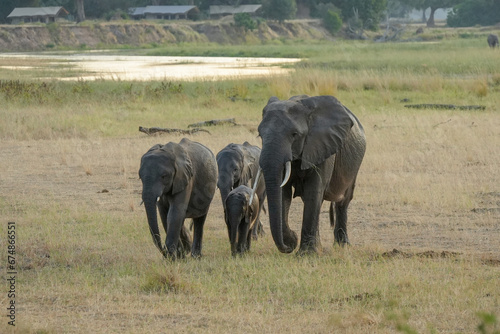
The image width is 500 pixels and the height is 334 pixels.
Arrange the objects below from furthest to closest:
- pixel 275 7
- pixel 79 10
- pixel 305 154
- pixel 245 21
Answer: pixel 275 7 < pixel 79 10 < pixel 245 21 < pixel 305 154

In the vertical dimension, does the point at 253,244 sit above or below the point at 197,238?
below

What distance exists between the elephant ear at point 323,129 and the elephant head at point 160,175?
46.7 inches

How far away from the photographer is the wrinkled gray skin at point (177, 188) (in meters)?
7.74

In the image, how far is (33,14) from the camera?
84.6 m

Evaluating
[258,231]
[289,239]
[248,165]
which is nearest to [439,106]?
[258,231]

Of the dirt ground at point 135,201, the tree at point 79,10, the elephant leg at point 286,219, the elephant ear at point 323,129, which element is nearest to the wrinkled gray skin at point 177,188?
the elephant leg at point 286,219

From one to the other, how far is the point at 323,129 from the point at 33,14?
81.3m

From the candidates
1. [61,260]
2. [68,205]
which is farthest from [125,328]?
[68,205]

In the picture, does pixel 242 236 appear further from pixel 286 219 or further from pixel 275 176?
pixel 275 176

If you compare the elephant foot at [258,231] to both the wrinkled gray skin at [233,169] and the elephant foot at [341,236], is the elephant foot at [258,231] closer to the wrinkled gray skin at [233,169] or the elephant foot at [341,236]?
the wrinkled gray skin at [233,169]

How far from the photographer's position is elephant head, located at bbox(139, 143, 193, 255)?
7684 millimetres

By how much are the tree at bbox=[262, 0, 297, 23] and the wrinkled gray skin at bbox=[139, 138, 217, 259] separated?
85.1m

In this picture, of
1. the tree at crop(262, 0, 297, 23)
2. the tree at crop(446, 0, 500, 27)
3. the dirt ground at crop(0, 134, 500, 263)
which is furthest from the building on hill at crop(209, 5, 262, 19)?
the dirt ground at crop(0, 134, 500, 263)

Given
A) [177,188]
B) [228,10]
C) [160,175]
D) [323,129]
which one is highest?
[323,129]
